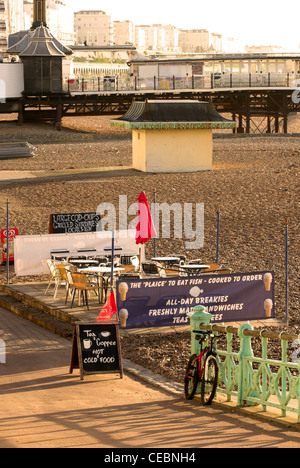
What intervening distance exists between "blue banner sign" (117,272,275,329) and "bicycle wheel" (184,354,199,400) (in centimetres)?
256

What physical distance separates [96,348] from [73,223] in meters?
7.97

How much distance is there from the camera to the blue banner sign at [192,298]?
39.7ft

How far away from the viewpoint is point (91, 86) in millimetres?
51906

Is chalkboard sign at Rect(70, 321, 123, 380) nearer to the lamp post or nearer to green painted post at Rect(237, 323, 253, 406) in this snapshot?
green painted post at Rect(237, 323, 253, 406)

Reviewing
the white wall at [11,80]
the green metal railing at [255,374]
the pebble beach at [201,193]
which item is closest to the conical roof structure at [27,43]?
the white wall at [11,80]

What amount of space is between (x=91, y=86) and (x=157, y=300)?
135 feet

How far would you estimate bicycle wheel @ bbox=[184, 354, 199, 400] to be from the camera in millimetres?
9492

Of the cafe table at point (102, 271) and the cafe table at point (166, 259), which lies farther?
the cafe table at point (166, 259)

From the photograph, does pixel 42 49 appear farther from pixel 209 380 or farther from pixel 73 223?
pixel 209 380

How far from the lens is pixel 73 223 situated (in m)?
18.5

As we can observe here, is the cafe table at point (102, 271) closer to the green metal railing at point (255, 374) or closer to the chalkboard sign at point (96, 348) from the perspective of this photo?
the chalkboard sign at point (96, 348)

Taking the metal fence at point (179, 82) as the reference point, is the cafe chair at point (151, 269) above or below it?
below

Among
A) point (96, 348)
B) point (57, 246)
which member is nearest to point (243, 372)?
point (96, 348)

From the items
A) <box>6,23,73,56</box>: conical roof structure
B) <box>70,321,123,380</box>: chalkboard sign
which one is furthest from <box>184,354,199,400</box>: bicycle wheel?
<box>6,23,73,56</box>: conical roof structure
